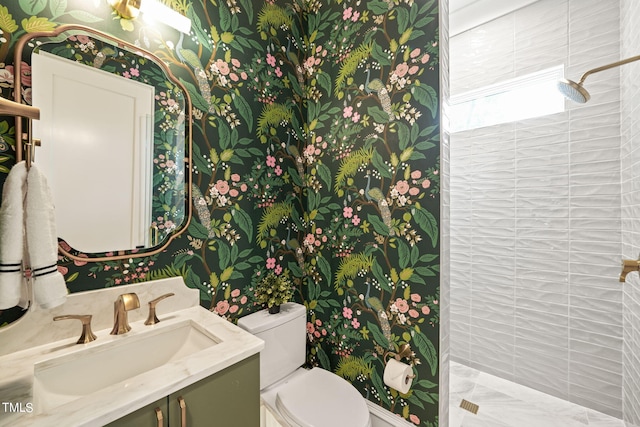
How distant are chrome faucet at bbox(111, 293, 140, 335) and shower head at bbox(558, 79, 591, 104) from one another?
208 centimetres

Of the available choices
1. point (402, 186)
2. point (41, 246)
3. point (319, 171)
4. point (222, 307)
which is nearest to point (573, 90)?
point (402, 186)

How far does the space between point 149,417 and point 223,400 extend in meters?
0.21

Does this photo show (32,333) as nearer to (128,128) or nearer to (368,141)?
(128,128)

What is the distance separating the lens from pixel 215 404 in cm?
82

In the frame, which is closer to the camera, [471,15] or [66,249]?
[66,249]

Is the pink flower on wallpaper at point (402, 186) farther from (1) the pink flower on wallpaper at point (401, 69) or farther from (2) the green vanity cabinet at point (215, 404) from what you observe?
(2) the green vanity cabinet at point (215, 404)

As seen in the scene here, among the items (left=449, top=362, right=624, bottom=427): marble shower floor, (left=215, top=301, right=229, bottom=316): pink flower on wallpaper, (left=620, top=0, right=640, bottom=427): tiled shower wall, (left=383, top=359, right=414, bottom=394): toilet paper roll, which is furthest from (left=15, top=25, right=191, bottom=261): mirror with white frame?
(left=620, top=0, right=640, bottom=427): tiled shower wall

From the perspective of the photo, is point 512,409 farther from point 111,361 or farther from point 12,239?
point 12,239

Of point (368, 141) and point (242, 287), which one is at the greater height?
point (368, 141)

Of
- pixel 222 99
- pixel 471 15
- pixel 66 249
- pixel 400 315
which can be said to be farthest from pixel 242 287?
pixel 471 15

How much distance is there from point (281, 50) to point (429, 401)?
2092 mm

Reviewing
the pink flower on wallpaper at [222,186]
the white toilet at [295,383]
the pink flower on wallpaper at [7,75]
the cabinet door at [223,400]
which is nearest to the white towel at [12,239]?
the pink flower on wallpaper at [7,75]

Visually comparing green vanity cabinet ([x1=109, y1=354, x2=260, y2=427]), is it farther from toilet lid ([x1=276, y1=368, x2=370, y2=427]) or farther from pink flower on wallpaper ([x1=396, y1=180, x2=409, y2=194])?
pink flower on wallpaper ([x1=396, y1=180, x2=409, y2=194])

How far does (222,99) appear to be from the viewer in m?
1.33
